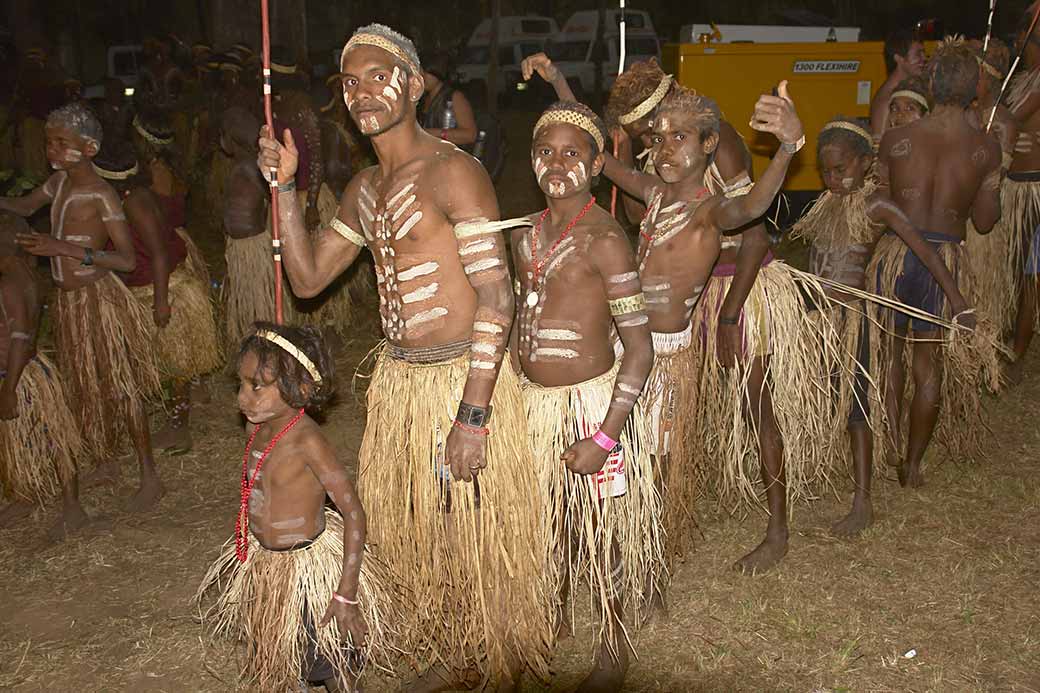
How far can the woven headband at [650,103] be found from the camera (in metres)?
3.75

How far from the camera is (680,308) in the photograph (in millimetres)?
3346

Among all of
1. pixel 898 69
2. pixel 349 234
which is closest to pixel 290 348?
pixel 349 234

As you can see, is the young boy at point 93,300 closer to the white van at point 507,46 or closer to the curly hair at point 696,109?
the curly hair at point 696,109

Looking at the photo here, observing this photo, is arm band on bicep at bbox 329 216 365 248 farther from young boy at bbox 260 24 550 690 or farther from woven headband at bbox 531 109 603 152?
woven headband at bbox 531 109 603 152

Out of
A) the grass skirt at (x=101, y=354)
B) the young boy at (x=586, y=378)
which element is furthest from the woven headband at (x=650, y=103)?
the grass skirt at (x=101, y=354)

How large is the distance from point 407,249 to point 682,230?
0.99 metres

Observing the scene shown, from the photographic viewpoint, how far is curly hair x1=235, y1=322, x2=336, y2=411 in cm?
277

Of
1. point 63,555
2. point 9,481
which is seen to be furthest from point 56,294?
point 63,555

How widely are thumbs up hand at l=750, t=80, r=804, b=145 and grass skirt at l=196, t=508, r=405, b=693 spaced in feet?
5.45

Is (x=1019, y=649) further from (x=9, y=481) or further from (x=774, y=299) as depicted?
(x=9, y=481)

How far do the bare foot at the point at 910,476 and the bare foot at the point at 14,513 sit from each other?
3.89 metres

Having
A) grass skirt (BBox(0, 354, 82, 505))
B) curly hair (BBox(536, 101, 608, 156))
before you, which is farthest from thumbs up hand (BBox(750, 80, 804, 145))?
grass skirt (BBox(0, 354, 82, 505))

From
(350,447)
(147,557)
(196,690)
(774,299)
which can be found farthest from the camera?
(350,447)

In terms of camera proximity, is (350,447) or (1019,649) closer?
(1019,649)
